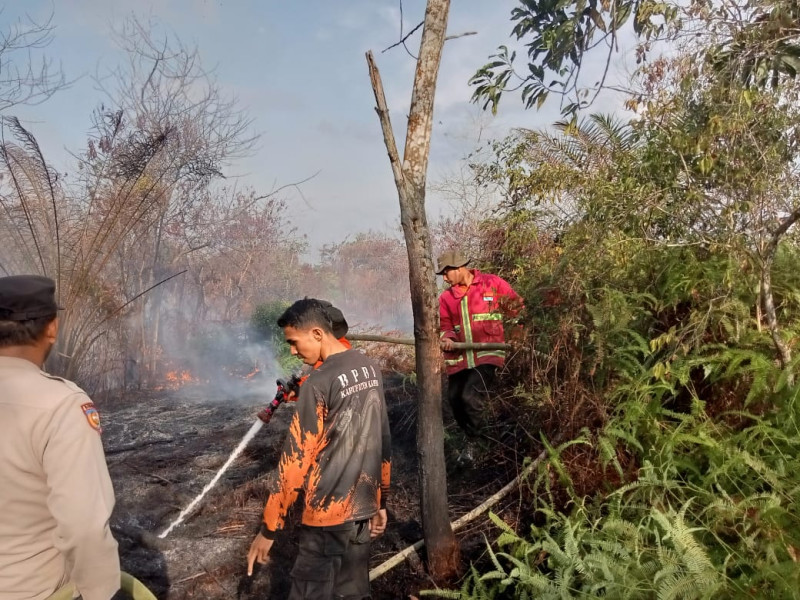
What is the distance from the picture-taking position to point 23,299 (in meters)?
1.79

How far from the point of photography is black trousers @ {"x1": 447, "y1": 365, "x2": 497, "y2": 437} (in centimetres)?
546

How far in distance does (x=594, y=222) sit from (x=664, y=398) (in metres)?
1.42

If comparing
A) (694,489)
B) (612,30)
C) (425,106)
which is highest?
(612,30)

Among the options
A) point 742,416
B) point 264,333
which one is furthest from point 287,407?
point 742,416

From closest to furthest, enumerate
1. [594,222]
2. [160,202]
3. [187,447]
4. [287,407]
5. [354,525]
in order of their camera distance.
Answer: [354,525] → [594,222] → [187,447] → [287,407] → [160,202]

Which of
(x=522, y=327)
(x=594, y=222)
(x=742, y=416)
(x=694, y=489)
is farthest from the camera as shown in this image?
(x=522, y=327)

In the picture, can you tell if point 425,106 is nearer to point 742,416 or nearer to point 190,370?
point 742,416

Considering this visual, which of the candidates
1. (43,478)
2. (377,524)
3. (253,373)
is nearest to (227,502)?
(377,524)

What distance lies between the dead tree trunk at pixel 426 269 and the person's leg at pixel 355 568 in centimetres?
88

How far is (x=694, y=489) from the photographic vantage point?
3188 millimetres

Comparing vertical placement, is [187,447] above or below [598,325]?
below

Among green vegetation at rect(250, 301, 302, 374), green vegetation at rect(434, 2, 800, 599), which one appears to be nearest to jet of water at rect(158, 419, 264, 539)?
green vegetation at rect(434, 2, 800, 599)

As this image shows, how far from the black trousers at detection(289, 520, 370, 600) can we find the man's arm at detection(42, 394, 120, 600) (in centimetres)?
122

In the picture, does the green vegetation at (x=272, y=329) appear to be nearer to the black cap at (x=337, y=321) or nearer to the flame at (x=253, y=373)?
the flame at (x=253, y=373)
